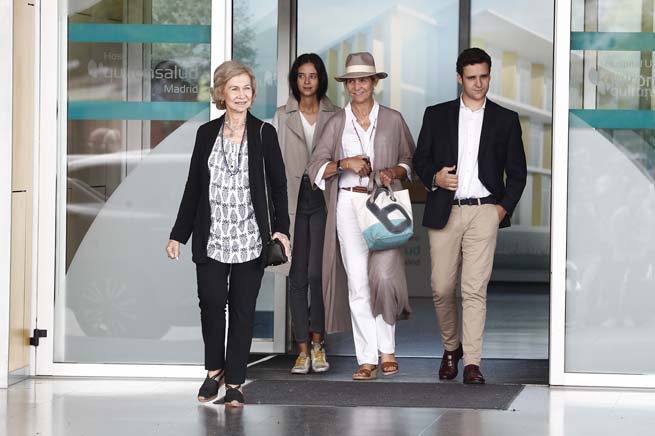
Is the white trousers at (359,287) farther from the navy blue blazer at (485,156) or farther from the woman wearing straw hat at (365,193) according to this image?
the navy blue blazer at (485,156)

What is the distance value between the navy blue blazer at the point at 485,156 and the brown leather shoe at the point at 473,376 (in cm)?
80

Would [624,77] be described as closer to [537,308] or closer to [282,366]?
[282,366]

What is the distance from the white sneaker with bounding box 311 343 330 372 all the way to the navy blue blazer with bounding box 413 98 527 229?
1145 mm

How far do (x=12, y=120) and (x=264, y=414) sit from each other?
2264mm

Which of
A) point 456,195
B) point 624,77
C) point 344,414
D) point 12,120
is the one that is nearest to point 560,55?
point 624,77

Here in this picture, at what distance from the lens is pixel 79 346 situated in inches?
316

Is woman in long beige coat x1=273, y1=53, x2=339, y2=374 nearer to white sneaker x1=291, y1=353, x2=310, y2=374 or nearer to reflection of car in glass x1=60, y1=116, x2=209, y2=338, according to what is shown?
white sneaker x1=291, y1=353, x2=310, y2=374

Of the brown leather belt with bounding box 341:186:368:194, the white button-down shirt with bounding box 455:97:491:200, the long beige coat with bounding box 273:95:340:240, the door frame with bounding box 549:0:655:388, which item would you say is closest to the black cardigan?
the brown leather belt with bounding box 341:186:368:194

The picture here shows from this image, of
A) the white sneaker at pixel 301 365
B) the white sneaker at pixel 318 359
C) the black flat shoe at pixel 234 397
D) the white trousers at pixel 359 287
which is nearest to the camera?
the black flat shoe at pixel 234 397

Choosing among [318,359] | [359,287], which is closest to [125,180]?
[359,287]

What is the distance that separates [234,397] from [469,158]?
1.91 metres

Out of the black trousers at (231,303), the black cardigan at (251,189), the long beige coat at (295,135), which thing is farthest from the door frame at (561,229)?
the black trousers at (231,303)

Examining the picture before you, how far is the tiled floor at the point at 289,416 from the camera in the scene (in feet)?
21.0

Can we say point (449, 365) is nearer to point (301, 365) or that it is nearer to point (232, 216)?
point (301, 365)
